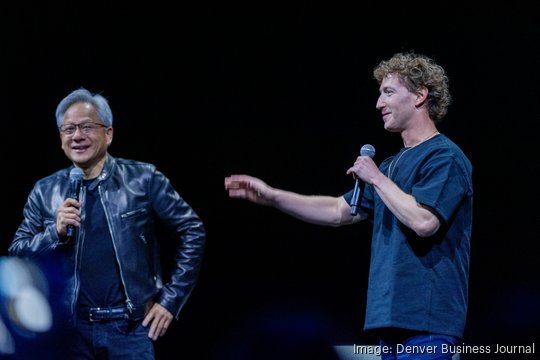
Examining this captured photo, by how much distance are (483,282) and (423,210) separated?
68.9 inches

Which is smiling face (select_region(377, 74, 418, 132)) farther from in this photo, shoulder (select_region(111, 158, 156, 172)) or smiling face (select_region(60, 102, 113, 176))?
smiling face (select_region(60, 102, 113, 176))

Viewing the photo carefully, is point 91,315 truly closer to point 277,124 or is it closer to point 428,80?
point 428,80

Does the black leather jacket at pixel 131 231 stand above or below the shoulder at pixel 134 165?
below

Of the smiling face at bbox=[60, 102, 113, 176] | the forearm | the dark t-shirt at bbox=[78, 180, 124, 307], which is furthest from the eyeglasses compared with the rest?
the forearm

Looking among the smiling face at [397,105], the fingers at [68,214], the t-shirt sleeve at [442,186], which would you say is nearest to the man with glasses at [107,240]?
the fingers at [68,214]

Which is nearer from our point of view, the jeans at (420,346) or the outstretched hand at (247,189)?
the jeans at (420,346)

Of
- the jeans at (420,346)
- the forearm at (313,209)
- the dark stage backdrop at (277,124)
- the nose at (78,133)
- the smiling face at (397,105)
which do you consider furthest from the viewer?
the dark stage backdrop at (277,124)

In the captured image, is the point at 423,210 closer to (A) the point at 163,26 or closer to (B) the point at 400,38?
(B) the point at 400,38

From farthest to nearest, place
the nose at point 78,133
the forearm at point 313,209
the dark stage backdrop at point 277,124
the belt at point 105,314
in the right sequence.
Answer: the dark stage backdrop at point 277,124
the nose at point 78,133
the belt at point 105,314
the forearm at point 313,209

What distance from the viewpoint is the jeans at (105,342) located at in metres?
2.51

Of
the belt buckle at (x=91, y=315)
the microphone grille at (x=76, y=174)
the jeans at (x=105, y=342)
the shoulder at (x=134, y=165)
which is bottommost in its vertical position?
the jeans at (x=105, y=342)

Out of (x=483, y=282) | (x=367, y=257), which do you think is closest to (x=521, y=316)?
(x=483, y=282)

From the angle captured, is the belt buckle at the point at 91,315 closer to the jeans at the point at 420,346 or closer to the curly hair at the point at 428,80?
the jeans at the point at 420,346

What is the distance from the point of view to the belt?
253 cm
